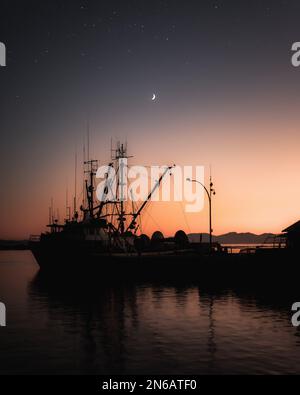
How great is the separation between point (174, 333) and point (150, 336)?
1.72 meters

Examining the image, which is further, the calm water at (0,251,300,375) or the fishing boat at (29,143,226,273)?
the fishing boat at (29,143,226,273)

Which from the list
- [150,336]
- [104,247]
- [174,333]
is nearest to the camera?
[150,336]

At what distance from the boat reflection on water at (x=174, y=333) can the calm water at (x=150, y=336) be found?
0.13ft

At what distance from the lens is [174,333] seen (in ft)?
84.0

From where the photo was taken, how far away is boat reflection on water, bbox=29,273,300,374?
1820cm

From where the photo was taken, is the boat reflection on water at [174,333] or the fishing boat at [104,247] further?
the fishing boat at [104,247]

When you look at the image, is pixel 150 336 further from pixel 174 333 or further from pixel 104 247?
pixel 104 247

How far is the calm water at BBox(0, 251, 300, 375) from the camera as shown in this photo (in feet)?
59.5

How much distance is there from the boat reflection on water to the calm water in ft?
0.13

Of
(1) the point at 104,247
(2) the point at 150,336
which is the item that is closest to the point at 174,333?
(2) the point at 150,336

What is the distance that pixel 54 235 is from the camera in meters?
78.7

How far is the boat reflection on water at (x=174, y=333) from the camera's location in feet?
59.7

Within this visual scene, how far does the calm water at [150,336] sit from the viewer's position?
18141 millimetres

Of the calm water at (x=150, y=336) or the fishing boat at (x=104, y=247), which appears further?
the fishing boat at (x=104, y=247)
